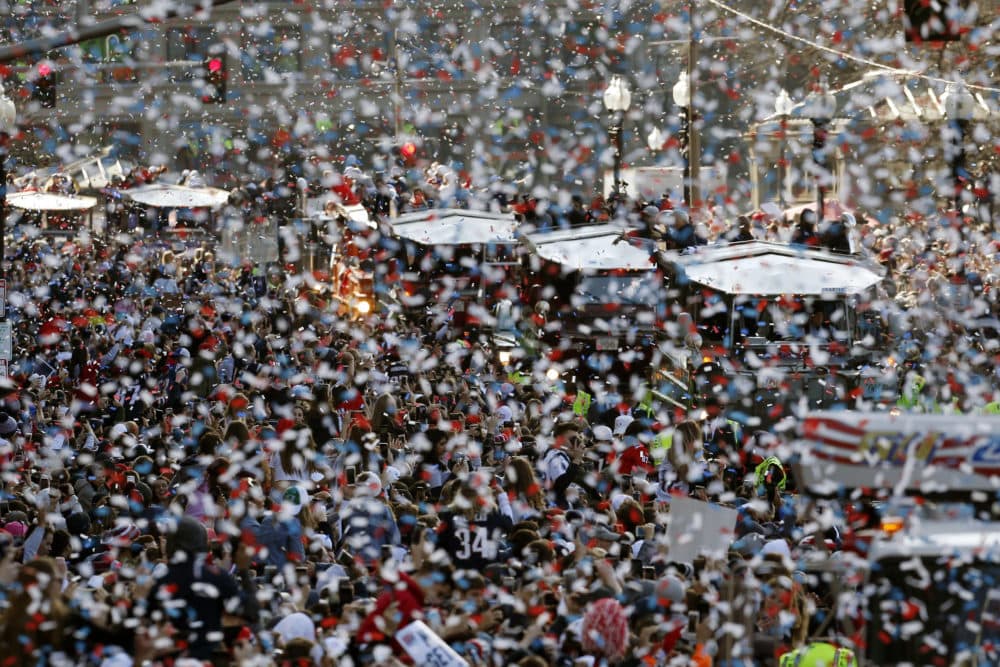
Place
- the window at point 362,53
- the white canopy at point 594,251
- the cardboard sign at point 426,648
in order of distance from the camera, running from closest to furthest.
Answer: the cardboard sign at point 426,648 < the white canopy at point 594,251 < the window at point 362,53

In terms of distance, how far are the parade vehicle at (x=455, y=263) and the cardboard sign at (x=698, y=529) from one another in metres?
17.2

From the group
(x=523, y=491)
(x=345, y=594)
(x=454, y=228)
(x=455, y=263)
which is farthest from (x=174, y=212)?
(x=345, y=594)

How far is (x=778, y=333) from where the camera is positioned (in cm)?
1988

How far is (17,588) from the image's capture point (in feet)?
27.2

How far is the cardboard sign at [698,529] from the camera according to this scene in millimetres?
9430

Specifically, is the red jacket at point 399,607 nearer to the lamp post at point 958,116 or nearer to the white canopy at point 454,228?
the lamp post at point 958,116

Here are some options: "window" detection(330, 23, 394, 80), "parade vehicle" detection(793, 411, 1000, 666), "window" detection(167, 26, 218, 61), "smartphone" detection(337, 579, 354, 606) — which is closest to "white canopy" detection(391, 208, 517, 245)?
"smartphone" detection(337, 579, 354, 606)

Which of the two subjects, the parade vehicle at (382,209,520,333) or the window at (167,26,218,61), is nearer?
the parade vehicle at (382,209,520,333)

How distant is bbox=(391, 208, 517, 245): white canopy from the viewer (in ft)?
89.4

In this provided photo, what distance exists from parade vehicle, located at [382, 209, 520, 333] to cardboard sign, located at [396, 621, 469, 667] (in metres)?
19.5

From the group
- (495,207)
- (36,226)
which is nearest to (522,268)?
(495,207)

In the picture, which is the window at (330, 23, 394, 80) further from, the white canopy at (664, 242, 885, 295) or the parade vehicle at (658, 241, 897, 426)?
the white canopy at (664, 242, 885, 295)

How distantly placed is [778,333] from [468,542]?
33.3 feet

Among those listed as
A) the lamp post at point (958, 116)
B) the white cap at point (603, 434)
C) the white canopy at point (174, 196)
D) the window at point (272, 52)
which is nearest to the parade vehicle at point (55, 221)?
the white canopy at point (174, 196)
